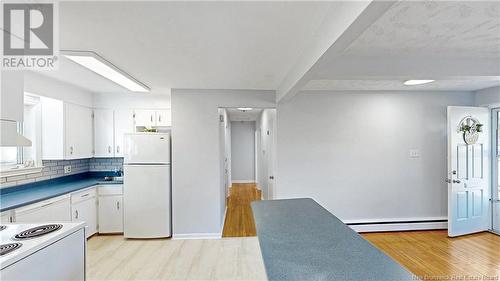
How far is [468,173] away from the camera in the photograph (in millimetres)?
3791

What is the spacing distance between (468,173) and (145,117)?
5.38m

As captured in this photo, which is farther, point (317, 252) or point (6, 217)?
point (6, 217)

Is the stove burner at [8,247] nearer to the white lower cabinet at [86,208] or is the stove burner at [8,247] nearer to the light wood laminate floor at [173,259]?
Answer: the light wood laminate floor at [173,259]

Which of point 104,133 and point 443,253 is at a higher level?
point 104,133

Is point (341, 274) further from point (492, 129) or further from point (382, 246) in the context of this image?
point (492, 129)

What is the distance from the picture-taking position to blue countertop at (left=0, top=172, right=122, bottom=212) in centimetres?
248

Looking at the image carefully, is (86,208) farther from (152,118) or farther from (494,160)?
(494,160)

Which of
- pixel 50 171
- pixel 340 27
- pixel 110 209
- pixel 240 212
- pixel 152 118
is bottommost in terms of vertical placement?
pixel 240 212

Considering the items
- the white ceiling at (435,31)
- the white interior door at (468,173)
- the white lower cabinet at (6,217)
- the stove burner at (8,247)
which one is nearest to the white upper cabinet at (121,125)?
the white lower cabinet at (6,217)

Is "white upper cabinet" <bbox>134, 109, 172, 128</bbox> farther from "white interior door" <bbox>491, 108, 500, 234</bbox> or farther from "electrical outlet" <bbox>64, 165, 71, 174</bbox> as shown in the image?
"white interior door" <bbox>491, 108, 500, 234</bbox>

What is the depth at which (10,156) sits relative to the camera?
302 cm

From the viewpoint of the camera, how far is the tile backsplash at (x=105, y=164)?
4.26m

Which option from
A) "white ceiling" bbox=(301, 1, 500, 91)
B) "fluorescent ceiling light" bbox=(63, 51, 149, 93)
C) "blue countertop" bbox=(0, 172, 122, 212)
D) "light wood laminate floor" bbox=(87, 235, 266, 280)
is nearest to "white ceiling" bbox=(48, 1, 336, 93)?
"fluorescent ceiling light" bbox=(63, 51, 149, 93)

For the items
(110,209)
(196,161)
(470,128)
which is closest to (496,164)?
(470,128)
